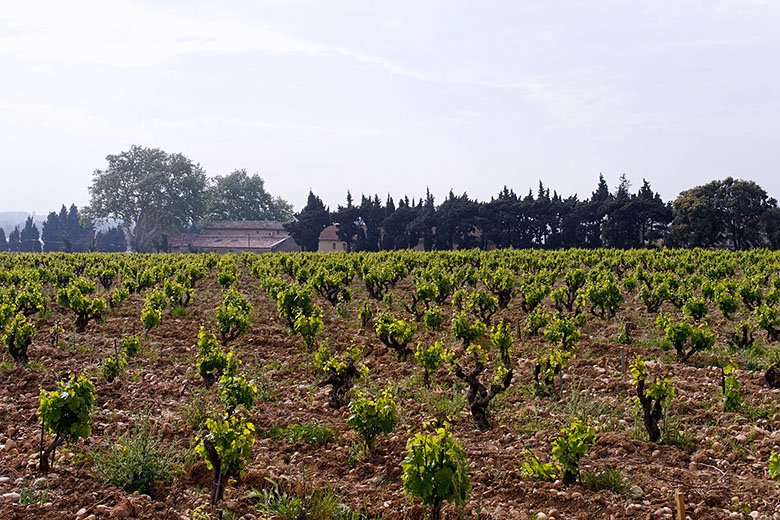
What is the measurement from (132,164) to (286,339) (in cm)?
8754

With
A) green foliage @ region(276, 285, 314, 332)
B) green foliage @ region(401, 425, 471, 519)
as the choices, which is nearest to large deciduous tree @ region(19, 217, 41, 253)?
green foliage @ region(276, 285, 314, 332)

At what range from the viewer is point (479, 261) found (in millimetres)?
31375

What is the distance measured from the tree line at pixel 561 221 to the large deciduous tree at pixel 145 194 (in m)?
24.3

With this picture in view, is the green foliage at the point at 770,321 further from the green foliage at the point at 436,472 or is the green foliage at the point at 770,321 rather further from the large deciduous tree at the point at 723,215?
the large deciduous tree at the point at 723,215

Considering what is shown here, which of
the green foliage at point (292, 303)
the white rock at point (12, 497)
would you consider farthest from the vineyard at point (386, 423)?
the green foliage at point (292, 303)

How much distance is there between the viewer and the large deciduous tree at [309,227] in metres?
75.8

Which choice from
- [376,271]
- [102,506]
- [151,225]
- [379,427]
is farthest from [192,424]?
[151,225]

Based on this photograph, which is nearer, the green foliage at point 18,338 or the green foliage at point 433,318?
the green foliage at point 18,338

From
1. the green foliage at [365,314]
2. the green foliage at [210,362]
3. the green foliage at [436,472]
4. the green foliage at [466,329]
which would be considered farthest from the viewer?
the green foliage at [365,314]

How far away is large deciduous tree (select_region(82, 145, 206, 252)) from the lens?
88.0 metres

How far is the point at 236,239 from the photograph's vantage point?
85.3 meters

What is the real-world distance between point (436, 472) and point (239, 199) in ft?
344

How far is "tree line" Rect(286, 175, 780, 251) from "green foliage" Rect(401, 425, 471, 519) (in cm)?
5445

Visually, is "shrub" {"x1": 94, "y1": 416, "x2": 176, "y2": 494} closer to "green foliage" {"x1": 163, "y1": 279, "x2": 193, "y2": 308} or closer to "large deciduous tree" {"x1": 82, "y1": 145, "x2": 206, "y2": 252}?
"green foliage" {"x1": 163, "y1": 279, "x2": 193, "y2": 308}
